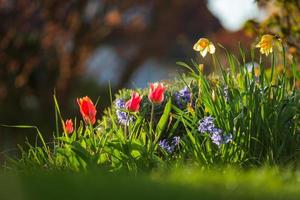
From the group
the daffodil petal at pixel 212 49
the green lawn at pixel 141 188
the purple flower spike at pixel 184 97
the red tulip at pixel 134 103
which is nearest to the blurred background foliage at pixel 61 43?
the purple flower spike at pixel 184 97

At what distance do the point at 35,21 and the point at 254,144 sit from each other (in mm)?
12789

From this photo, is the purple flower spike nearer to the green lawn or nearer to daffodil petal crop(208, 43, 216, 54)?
daffodil petal crop(208, 43, 216, 54)

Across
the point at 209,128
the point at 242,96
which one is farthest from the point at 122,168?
the point at 242,96

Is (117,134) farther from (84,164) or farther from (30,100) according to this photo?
(30,100)

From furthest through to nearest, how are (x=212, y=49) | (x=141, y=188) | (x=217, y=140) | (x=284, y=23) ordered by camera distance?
1. (x=284, y=23)
2. (x=212, y=49)
3. (x=217, y=140)
4. (x=141, y=188)

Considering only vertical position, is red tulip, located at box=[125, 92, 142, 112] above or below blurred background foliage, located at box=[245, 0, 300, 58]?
below

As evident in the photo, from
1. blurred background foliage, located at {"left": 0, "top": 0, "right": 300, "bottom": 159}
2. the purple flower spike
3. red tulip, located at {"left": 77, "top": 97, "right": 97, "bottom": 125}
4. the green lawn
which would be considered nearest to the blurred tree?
blurred background foliage, located at {"left": 0, "top": 0, "right": 300, "bottom": 159}

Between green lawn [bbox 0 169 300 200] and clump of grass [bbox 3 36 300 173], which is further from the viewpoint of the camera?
clump of grass [bbox 3 36 300 173]

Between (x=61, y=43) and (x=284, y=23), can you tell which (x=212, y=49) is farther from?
(x=61, y=43)

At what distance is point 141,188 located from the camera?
3.19 m

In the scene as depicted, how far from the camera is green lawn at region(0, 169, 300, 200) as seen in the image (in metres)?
3.08

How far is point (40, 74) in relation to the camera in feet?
61.5

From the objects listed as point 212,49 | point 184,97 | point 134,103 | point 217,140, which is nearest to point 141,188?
point 217,140

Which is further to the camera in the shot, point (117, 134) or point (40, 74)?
point (40, 74)
